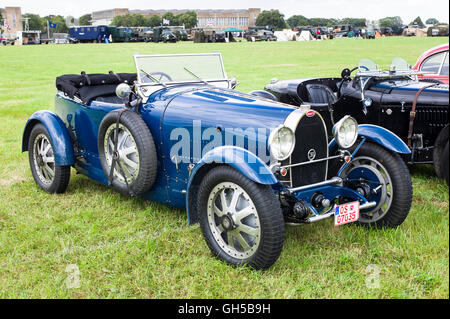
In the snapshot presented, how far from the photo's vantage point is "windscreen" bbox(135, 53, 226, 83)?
15.4ft

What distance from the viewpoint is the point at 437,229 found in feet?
12.1

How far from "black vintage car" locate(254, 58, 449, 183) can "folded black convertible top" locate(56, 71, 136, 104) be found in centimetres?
209

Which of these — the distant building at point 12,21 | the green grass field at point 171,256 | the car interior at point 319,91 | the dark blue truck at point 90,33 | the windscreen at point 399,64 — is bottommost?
the green grass field at point 171,256

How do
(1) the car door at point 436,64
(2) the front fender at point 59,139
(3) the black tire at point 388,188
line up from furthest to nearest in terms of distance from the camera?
(1) the car door at point 436,64, (2) the front fender at point 59,139, (3) the black tire at point 388,188

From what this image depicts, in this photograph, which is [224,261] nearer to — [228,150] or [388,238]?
[228,150]

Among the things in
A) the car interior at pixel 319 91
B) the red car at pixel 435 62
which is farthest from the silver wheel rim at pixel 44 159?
the red car at pixel 435 62

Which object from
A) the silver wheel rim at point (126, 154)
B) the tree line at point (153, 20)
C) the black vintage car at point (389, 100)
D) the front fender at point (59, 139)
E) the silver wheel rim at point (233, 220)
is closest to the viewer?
the silver wheel rim at point (233, 220)

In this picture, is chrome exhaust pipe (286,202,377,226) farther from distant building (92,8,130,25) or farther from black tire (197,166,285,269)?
distant building (92,8,130,25)

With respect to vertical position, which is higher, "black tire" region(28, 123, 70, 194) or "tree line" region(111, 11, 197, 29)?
"tree line" region(111, 11, 197, 29)

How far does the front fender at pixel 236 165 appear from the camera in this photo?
10.2 feet

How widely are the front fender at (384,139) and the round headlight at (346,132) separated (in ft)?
0.83

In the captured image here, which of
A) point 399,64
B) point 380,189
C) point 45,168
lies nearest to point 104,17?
point 399,64

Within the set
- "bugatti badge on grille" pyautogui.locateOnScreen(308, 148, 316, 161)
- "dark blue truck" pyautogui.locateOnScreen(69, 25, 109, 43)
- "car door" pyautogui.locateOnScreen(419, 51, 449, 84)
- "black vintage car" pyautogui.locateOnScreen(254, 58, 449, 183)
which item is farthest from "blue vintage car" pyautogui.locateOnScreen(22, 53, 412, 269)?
"dark blue truck" pyautogui.locateOnScreen(69, 25, 109, 43)

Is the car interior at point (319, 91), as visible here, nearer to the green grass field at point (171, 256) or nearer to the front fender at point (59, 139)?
the green grass field at point (171, 256)
